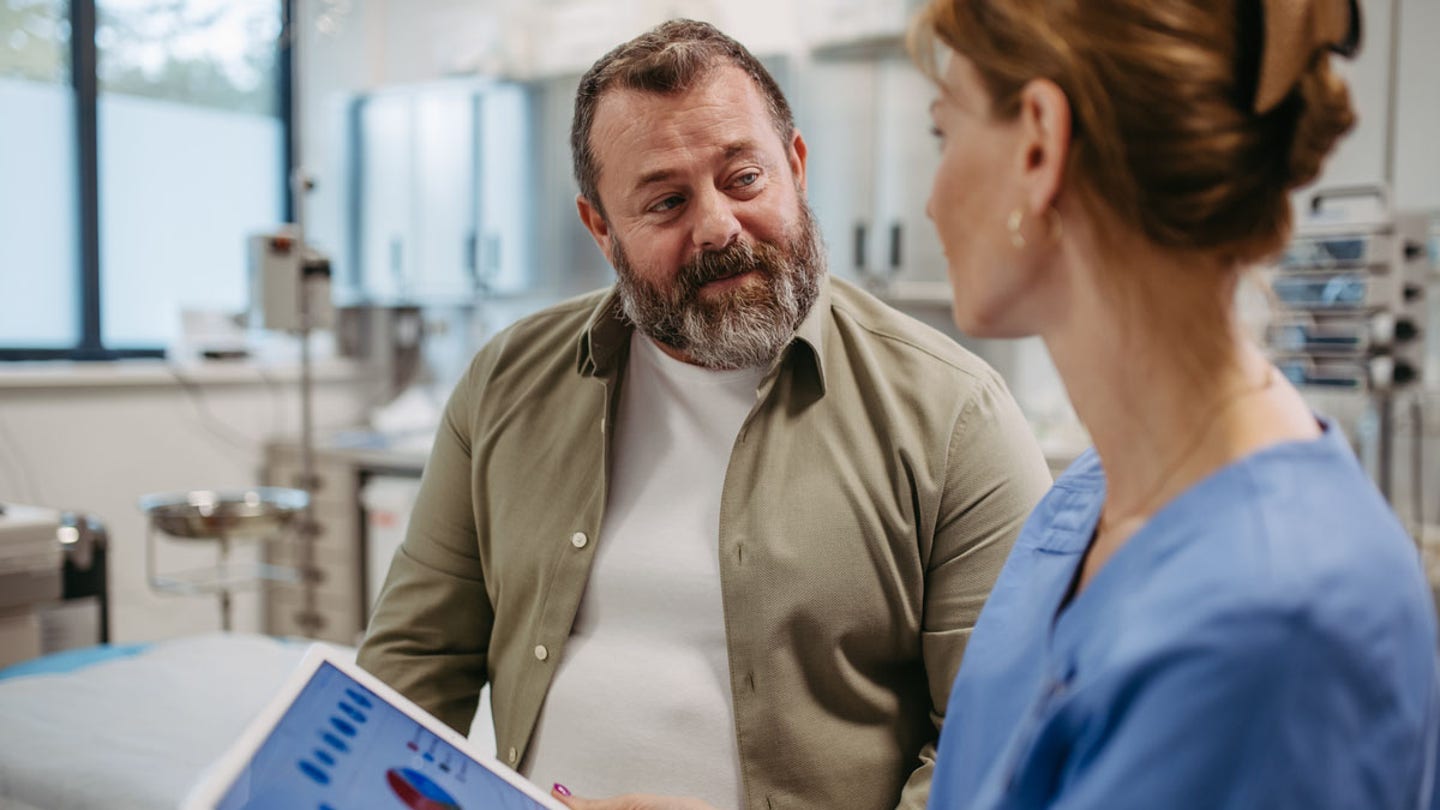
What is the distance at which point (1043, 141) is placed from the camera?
655mm

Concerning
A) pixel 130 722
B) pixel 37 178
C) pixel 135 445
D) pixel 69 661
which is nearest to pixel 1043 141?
pixel 130 722

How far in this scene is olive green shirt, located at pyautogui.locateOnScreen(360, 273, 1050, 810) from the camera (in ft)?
3.77

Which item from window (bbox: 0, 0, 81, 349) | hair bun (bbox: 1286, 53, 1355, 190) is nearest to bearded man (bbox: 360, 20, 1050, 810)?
hair bun (bbox: 1286, 53, 1355, 190)

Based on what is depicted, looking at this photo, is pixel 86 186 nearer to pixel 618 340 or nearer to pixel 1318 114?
pixel 618 340

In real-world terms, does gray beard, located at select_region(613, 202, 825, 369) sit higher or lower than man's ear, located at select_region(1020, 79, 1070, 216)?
lower

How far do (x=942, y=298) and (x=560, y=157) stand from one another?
1.36 metres

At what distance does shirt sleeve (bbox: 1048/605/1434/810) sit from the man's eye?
0.86 m

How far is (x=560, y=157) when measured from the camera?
12.0ft

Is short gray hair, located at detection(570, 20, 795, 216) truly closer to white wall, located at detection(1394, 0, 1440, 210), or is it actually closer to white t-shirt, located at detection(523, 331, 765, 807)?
white t-shirt, located at detection(523, 331, 765, 807)

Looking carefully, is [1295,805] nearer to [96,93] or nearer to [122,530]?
[122,530]

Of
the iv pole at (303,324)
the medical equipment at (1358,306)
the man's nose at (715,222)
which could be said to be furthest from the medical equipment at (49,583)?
→ the medical equipment at (1358,306)

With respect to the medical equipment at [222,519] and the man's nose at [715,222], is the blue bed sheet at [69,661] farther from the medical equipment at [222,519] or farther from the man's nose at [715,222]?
the man's nose at [715,222]

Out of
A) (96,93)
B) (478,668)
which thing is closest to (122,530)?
(96,93)

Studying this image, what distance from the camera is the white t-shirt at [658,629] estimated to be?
1188mm
